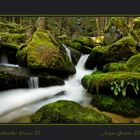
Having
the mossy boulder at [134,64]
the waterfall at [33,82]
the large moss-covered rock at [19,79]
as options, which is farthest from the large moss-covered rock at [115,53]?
the waterfall at [33,82]

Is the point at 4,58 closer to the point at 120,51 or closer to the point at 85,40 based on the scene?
the point at 85,40

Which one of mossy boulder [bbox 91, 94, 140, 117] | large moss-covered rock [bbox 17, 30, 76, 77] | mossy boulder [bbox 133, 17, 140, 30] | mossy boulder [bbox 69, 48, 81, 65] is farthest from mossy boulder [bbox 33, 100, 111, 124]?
mossy boulder [bbox 69, 48, 81, 65]

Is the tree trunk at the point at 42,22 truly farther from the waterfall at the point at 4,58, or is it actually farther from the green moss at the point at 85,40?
the green moss at the point at 85,40

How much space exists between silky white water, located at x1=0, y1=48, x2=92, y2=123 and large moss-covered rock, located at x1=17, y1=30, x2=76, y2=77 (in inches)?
18.1

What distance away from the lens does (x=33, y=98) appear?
600 centimetres

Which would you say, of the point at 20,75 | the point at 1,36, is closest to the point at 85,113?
the point at 20,75

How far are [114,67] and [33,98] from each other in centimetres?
243

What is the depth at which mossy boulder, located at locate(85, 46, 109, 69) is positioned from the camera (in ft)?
26.8

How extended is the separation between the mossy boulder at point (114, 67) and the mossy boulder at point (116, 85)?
1.04 metres

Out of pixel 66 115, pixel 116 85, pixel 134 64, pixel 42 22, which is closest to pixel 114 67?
pixel 134 64

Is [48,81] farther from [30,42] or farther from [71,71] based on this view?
[30,42]

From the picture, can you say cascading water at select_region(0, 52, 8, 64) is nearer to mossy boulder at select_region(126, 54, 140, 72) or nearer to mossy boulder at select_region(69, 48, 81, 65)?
mossy boulder at select_region(69, 48, 81, 65)

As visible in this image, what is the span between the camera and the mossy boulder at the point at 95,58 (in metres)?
8.17

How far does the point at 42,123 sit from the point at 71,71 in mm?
2884
